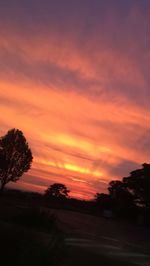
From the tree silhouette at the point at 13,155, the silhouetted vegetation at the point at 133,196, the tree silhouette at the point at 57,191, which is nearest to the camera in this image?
the tree silhouette at the point at 13,155

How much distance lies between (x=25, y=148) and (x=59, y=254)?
5368cm

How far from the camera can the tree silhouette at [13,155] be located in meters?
64.1

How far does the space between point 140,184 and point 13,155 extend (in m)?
19.9

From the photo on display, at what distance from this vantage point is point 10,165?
6419 centimetres

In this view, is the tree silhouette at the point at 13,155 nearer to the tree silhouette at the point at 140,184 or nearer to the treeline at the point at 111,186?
the treeline at the point at 111,186

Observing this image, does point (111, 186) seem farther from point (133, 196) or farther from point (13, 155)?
point (13, 155)

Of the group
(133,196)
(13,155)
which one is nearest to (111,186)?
(133,196)

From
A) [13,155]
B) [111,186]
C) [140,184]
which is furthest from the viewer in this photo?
[111,186]

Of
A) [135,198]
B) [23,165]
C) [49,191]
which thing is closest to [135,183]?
[135,198]

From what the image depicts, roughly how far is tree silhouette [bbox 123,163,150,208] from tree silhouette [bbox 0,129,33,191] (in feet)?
57.3

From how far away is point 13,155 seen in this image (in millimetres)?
65188

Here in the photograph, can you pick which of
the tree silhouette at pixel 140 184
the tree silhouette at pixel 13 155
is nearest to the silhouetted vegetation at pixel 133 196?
the tree silhouette at pixel 140 184

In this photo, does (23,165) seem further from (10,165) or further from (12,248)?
(12,248)

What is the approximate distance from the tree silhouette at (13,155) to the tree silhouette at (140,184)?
17464 millimetres
